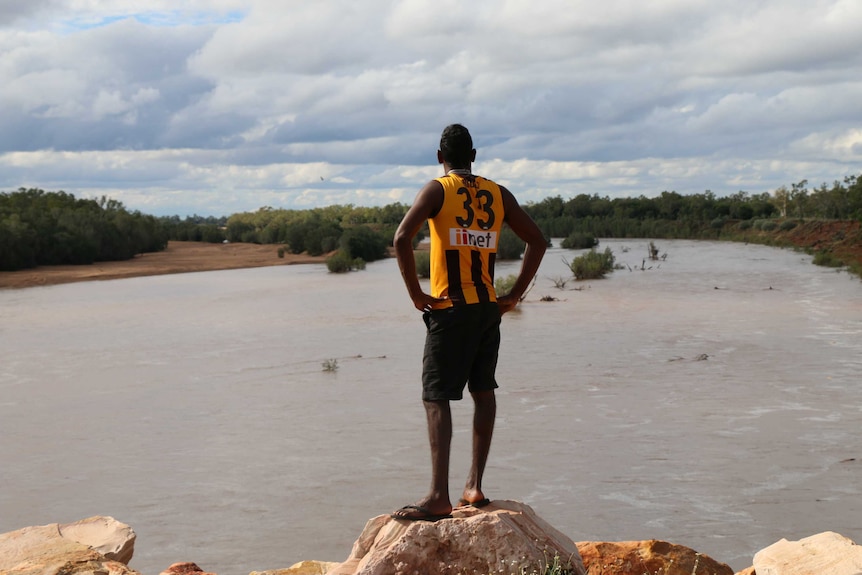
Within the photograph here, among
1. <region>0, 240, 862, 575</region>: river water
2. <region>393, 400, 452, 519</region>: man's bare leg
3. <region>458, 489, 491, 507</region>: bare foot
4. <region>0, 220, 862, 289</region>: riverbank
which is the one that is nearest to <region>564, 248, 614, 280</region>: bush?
<region>0, 220, 862, 289</region>: riverbank

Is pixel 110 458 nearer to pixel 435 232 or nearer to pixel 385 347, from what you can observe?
pixel 435 232

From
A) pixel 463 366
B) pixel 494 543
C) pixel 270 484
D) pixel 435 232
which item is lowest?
pixel 270 484

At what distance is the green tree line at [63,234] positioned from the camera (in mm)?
35719

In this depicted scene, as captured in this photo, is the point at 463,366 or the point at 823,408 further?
the point at 823,408

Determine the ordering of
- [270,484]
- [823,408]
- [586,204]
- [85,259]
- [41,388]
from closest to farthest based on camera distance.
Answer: [270,484]
[823,408]
[41,388]
[85,259]
[586,204]

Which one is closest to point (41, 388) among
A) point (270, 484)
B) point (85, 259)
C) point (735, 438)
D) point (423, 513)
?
point (270, 484)

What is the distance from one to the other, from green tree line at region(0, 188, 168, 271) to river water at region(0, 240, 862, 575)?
1535cm

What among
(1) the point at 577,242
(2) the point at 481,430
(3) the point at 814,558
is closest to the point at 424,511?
(2) the point at 481,430

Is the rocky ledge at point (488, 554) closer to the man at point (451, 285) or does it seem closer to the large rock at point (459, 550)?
the large rock at point (459, 550)

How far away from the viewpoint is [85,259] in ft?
132

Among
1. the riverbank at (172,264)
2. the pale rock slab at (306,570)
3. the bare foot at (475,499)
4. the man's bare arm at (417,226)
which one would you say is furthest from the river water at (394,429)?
the riverbank at (172,264)

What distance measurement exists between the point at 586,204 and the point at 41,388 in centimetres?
7592

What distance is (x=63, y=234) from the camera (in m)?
38.8

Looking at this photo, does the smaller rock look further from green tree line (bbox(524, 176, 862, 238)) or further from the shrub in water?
green tree line (bbox(524, 176, 862, 238))
